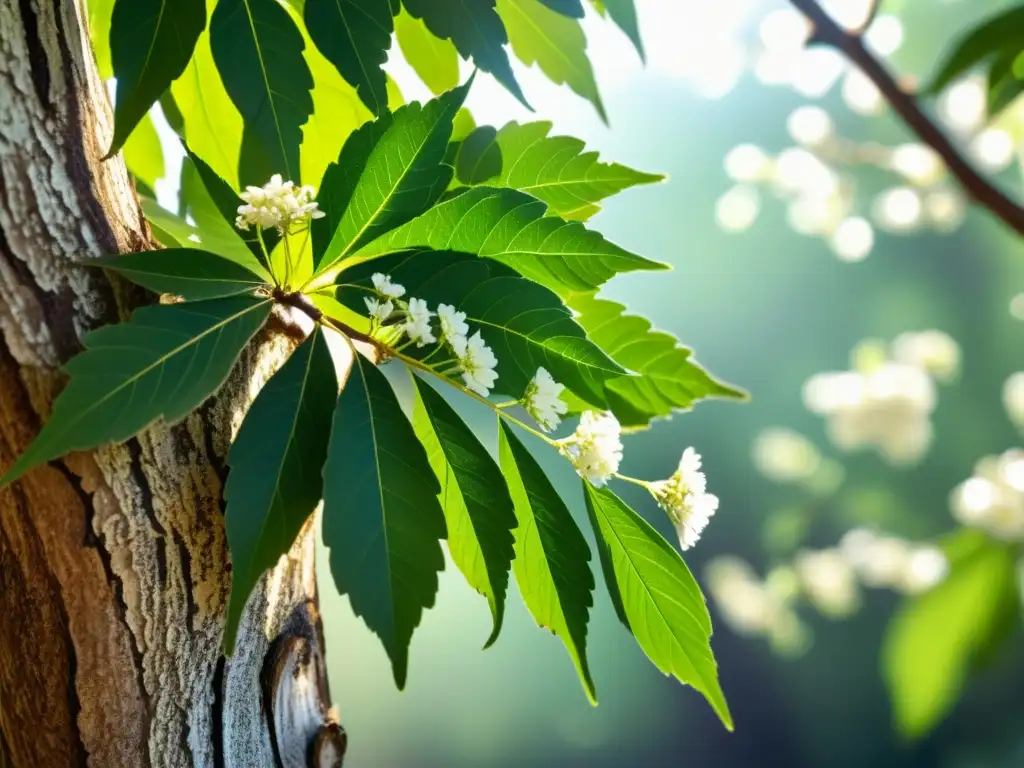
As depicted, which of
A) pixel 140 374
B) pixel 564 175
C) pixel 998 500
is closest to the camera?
pixel 140 374

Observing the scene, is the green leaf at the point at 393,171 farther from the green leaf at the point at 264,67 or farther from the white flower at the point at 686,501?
the white flower at the point at 686,501

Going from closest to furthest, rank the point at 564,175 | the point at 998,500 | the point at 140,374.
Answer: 1. the point at 140,374
2. the point at 564,175
3. the point at 998,500

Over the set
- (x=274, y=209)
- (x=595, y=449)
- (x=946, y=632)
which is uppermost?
(x=274, y=209)

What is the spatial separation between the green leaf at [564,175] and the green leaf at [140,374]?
16cm

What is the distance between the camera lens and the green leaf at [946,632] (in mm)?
342

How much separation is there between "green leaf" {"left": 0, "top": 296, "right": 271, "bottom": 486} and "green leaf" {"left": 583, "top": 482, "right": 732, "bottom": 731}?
160mm

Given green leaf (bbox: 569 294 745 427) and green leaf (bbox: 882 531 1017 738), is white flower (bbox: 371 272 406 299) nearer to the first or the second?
green leaf (bbox: 569 294 745 427)

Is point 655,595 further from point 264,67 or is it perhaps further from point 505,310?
point 264,67

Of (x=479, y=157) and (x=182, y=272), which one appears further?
(x=479, y=157)

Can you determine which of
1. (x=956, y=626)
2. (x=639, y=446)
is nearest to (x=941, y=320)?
(x=639, y=446)

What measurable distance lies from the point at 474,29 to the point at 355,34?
5cm

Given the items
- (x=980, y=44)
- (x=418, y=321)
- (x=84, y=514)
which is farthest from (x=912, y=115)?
(x=84, y=514)

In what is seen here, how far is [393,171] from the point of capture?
304 millimetres

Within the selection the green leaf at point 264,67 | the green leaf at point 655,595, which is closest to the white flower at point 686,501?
the green leaf at point 655,595
